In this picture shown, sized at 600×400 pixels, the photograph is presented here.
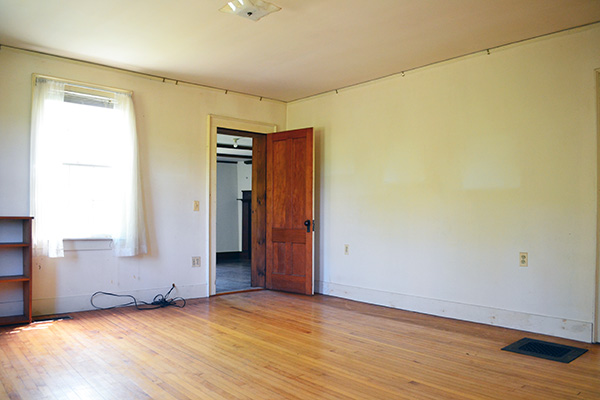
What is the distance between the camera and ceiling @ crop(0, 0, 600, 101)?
3.43m

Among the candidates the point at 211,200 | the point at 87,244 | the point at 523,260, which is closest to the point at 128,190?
the point at 87,244

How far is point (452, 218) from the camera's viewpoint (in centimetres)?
459

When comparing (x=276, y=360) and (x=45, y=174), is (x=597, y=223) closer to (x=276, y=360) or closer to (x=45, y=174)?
(x=276, y=360)

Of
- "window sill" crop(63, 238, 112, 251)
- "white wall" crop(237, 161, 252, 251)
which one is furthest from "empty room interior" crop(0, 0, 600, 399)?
"white wall" crop(237, 161, 252, 251)

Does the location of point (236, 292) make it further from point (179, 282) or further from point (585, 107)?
point (585, 107)

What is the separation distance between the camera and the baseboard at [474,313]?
376 cm

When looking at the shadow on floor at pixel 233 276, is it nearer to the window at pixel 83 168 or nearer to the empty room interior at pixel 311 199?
the empty room interior at pixel 311 199

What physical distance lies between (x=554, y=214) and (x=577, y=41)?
149 centimetres

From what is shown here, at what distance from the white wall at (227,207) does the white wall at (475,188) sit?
17.8ft

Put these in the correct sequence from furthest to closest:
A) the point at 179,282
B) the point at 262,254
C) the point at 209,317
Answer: the point at 262,254
the point at 179,282
the point at 209,317

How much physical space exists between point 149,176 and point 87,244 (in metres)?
1.02

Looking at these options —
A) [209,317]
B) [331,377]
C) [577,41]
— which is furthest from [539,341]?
[209,317]

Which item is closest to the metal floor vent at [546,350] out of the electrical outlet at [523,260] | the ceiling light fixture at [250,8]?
the electrical outlet at [523,260]

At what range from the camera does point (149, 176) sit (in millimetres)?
5238
